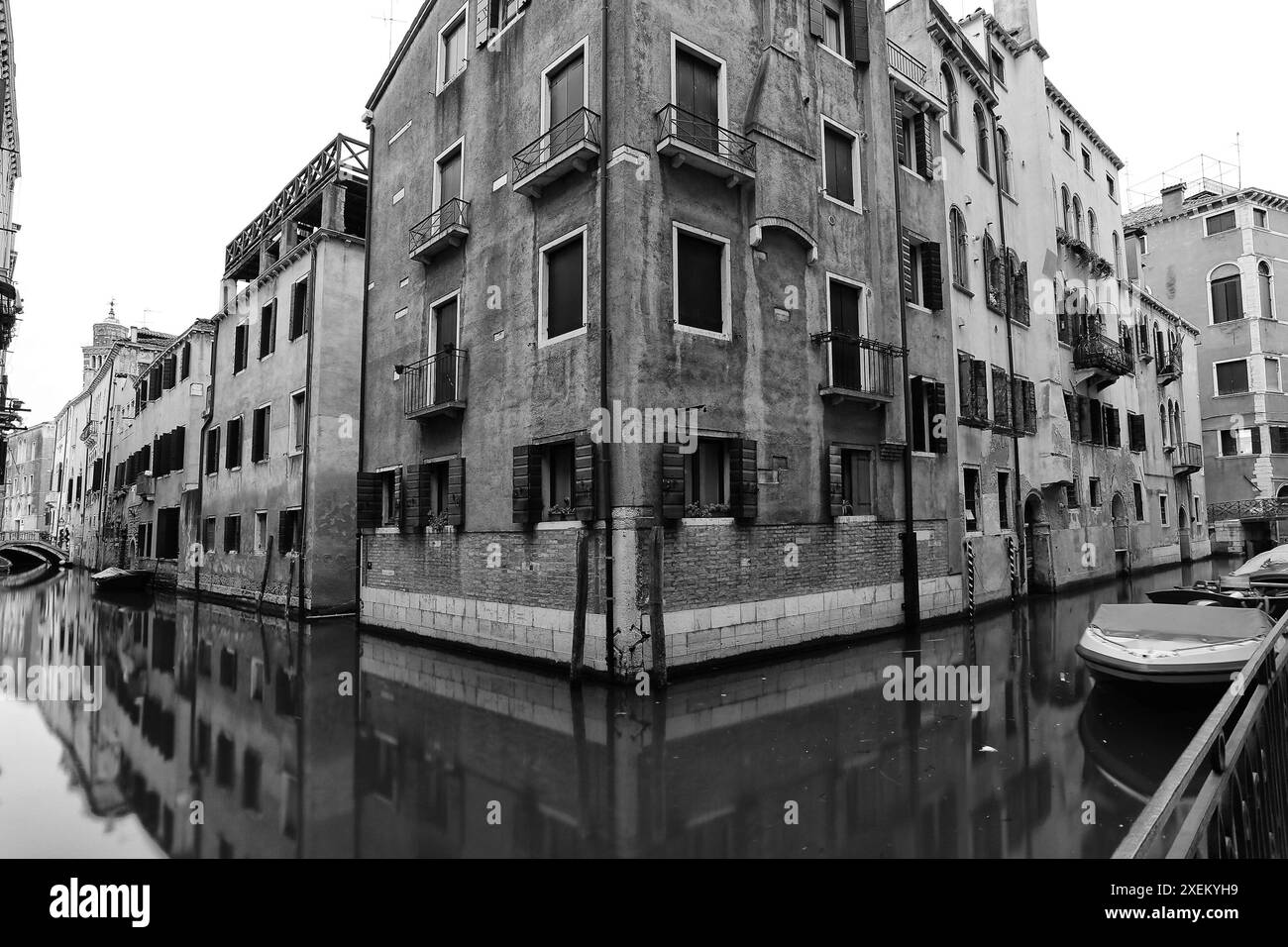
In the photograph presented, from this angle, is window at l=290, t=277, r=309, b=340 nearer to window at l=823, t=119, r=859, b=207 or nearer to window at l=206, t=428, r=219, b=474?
window at l=206, t=428, r=219, b=474

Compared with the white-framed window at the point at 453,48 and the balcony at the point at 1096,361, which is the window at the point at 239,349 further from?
the balcony at the point at 1096,361

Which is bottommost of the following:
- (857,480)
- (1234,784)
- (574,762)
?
(574,762)

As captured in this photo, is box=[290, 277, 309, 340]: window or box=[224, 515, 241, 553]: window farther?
box=[224, 515, 241, 553]: window

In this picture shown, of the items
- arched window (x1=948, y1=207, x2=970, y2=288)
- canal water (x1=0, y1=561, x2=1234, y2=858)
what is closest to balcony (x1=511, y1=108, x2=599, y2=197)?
canal water (x1=0, y1=561, x2=1234, y2=858)

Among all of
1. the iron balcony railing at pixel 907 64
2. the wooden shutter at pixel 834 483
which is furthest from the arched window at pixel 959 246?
the wooden shutter at pixel 834 483

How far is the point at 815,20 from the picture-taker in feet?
45.1

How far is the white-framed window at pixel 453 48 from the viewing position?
14.7 metres

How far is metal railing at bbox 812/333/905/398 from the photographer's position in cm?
1319

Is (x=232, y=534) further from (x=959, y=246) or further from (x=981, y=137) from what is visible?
(x=981, y=137)

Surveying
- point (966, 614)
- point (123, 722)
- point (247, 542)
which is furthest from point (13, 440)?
point (966, 614)

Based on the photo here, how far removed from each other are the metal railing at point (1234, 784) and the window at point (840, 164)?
1132cm

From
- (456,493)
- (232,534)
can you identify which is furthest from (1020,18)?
(232,534)

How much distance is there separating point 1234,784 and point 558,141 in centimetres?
1168

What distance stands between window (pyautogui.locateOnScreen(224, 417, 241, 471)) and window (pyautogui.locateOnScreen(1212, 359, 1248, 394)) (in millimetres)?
43849
